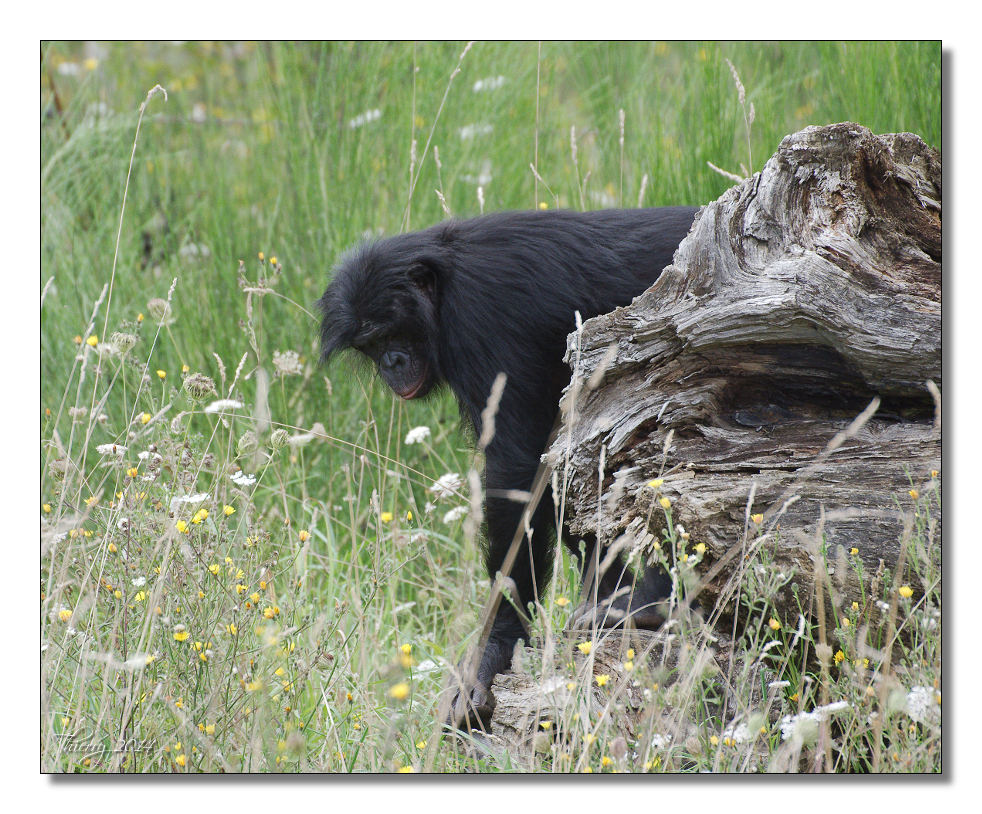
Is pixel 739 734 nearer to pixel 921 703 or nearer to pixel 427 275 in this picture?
pixel 921 703

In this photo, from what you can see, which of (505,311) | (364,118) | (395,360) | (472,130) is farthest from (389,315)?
(472,130)

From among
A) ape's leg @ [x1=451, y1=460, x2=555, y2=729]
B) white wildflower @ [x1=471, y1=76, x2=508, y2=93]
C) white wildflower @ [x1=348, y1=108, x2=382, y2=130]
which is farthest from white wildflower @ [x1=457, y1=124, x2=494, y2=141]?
ape's leg @ [x1=451, y1=460, x2=555, y2=729]

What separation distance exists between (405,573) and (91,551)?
1.20m

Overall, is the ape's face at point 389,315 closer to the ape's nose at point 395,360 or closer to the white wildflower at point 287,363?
the ape's nose at point 395,360

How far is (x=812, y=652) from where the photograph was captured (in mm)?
2102

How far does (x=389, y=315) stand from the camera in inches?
110

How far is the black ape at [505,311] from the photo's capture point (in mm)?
2607

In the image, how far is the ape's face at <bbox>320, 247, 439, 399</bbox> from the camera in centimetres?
276

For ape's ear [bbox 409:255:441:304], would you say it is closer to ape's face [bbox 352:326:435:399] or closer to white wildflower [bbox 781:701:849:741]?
ape's face [bbox 352:326:435:399]

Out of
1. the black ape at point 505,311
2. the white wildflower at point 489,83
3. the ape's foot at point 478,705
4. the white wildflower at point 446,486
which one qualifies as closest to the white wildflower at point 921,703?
the black ape at point 505,311

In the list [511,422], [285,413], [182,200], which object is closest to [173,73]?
[182,200]

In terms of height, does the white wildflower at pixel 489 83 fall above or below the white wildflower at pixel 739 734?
above

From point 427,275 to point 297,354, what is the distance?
0.85m

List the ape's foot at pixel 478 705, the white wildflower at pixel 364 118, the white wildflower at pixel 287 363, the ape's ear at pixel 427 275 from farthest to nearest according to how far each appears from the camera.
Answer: the white wildflower at pixel 364 118, the white wildflower at pixel 287 363, the ape's ear at pixel 427 275, the ape's foot at pixel 478 705
